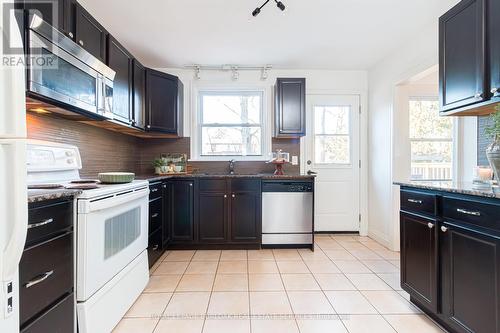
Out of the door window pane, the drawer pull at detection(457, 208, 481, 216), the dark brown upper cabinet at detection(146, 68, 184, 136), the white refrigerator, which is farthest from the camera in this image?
the door window pane

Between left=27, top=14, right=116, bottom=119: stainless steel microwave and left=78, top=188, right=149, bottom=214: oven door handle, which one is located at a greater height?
left=27, top=14, right=116, bottom=119: stainless steel microwave

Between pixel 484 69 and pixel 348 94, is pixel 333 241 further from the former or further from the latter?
pixel 484 69

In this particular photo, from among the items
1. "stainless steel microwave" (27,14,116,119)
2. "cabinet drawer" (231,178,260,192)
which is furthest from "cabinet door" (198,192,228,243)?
"stainless steel microwave" (27,14,116,119)

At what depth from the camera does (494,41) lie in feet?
5.42

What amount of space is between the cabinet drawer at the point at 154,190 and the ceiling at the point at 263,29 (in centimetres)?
164

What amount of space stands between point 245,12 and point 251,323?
8.53ft

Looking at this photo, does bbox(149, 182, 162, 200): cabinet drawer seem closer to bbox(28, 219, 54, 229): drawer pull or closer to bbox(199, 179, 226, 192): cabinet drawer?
bbox(199, 179, 226, 192): cabinet drawer

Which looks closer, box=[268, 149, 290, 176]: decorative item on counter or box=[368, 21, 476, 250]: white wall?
box=[368, 21, 476, 250]: white wall

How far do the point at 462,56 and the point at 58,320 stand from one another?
2.97 metres

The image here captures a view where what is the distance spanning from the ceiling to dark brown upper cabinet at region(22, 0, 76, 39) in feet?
1.87

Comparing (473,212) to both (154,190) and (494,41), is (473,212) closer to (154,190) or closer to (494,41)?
(494,41)

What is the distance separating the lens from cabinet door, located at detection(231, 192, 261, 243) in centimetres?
336

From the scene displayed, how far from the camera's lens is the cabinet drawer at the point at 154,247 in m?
2.68

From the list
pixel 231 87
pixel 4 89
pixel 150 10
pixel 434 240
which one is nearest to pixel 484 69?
pixel 434 240
